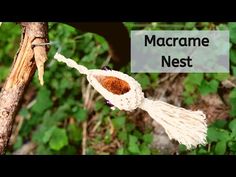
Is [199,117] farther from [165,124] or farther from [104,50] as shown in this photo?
[104,50]

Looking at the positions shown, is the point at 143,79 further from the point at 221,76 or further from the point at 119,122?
the point at 221,76

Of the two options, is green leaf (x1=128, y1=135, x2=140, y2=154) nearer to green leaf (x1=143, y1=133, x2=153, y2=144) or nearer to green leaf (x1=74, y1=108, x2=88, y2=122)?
green leaf (x1=143, y1=133, x2=153, y2=144)

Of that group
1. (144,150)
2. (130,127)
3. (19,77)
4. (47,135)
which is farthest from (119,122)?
(19,77)

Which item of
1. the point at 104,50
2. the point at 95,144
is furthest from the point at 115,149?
the point at 104,50

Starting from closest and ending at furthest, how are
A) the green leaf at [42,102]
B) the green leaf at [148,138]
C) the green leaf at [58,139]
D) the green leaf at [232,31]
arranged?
1. the green leaf at [232,31]
2. the green leaf at [148,138]
3. the green leaf at [58,139]
4. the green leaf at [42,102]

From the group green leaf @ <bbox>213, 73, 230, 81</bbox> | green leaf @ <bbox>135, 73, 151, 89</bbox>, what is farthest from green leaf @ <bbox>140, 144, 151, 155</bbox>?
green leaf @ <bbox>213, 73, 230, 81</bbox>

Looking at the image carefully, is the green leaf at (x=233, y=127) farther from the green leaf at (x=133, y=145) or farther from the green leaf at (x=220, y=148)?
the green leaf at (x=133, y=145)

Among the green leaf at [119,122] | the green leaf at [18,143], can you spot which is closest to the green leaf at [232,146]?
the green leaf at [119,122]
